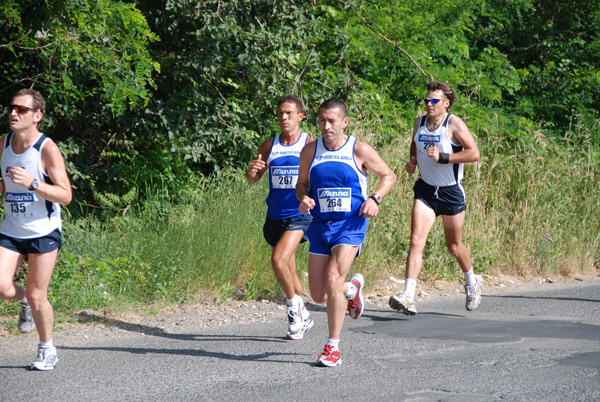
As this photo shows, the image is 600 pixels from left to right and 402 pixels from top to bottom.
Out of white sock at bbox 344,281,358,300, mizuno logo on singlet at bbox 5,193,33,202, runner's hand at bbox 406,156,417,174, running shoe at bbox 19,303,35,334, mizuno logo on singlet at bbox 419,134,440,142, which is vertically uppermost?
mizuno logo on singlet at bbox 419,134,440,142

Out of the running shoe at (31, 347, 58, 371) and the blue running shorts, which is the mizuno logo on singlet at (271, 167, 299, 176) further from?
the running shoe at (31, 347, 58, 371)

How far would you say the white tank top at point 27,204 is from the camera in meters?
5.03

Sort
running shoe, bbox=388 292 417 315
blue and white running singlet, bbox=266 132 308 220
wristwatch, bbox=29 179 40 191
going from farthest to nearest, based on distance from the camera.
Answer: running shoe, bbox=388 292 417 315 < blue and white running singlet, bbox=266 132 308 220 < wristwatch, bbox=29 179 40 191

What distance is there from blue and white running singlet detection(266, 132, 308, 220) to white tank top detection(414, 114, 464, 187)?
157 cm

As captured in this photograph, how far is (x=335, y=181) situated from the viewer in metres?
5.49

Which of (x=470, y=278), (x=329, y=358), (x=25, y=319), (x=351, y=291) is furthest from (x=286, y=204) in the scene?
(x=470, y=278)

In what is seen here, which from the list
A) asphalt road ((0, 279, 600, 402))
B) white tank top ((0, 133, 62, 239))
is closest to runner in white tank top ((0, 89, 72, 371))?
white tank top ((0, 133, 62, 239))

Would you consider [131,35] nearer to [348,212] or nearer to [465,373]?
[348,212]

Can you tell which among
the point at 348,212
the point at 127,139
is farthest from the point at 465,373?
the point at 127,139

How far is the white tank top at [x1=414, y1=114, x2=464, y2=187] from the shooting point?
736 cm

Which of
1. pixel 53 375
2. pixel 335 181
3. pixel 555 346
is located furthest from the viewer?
pixel 555 346

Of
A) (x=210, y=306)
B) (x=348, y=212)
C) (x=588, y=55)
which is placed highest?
(x=588, y=55)

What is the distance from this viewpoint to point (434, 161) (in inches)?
292

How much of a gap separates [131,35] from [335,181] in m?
3.52
